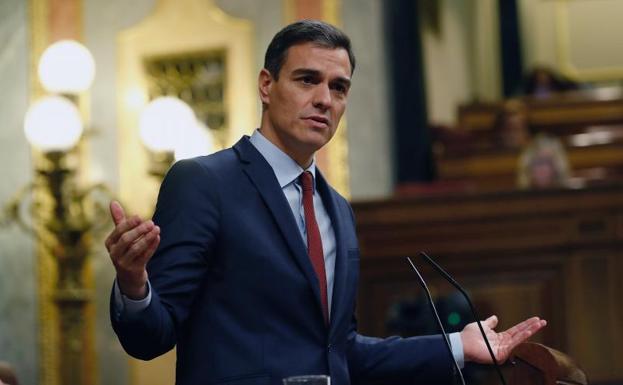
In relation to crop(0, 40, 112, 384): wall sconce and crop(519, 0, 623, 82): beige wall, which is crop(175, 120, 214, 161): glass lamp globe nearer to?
crop(0, 40, 112, 384): wall sconce

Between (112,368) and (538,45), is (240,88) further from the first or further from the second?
(538,45)

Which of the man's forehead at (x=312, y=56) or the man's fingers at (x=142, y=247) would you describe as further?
the man's forehead at (x=312, y=56)

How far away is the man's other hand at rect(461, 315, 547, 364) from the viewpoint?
242 centimetres

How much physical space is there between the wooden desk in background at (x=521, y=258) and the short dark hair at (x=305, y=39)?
374 centimetres

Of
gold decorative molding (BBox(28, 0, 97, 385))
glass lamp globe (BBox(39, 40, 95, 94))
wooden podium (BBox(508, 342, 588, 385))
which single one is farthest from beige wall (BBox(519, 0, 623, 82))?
wooden podium (BBox(508, 342, 588, 385))

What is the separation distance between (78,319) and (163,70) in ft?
5.57

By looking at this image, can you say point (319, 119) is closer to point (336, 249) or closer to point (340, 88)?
point (340, 88)

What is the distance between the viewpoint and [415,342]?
8.55ft

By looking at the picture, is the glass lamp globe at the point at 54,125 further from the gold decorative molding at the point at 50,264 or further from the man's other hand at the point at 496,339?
the man's other hand at the point at 496,339

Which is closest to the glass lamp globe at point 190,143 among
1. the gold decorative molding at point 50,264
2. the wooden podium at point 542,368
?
the gold decorative molding at point 50,264

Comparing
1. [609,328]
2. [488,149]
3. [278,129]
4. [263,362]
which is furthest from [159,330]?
[488,149]

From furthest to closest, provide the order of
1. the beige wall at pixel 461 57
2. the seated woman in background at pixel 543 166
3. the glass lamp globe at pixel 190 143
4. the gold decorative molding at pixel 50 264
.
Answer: the beige wall at pixel 461 57
the gold decorative molding at pixel 50 264
the seated woman in background at pixel 543 166
the glass lamp globe at pixel 190 143

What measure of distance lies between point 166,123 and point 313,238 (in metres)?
4.79

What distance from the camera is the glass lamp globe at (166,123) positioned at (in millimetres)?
7027
